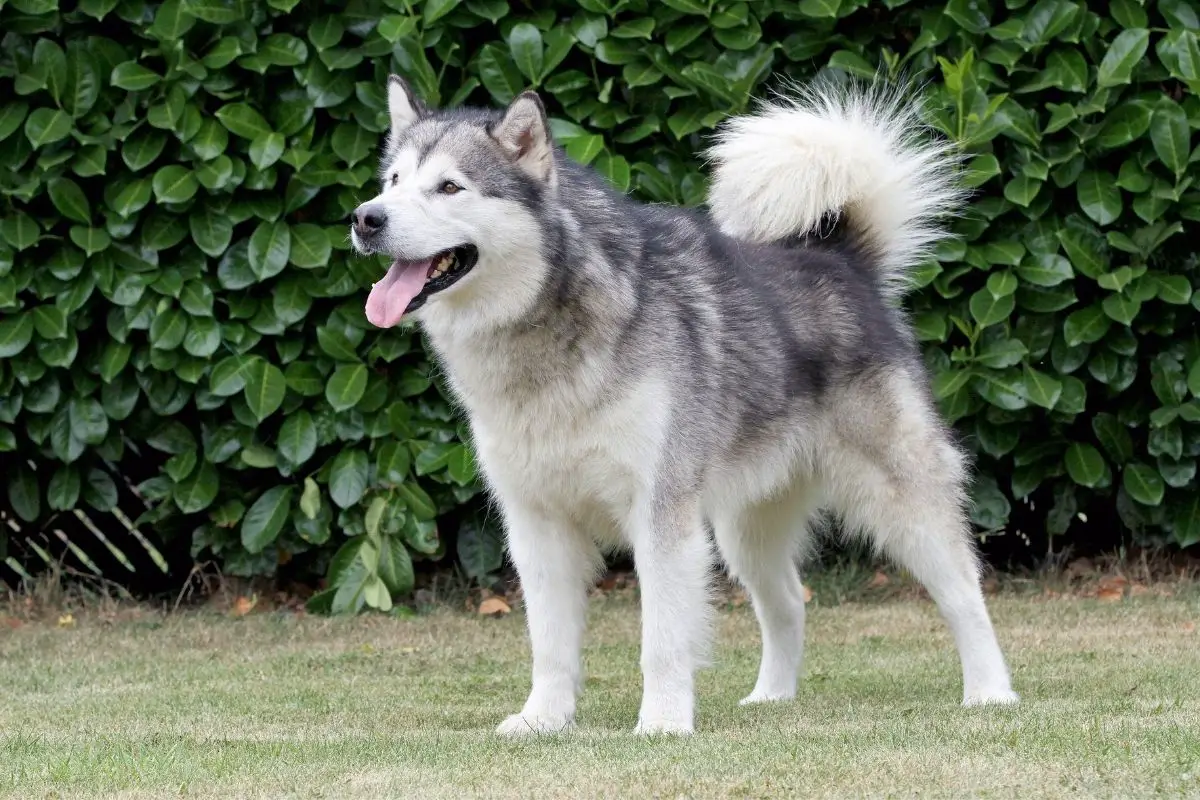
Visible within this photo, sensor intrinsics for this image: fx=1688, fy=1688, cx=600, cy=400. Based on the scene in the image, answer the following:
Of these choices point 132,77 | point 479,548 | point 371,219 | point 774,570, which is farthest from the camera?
point 479,548

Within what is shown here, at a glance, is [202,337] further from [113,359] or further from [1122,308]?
[1122,308]

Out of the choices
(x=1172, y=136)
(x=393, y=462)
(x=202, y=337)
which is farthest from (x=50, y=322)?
(x=1172, y=136)

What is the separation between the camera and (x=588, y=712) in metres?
4.85

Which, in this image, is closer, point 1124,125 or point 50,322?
point 1124,125

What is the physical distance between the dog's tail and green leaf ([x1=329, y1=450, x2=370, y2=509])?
6.24ft

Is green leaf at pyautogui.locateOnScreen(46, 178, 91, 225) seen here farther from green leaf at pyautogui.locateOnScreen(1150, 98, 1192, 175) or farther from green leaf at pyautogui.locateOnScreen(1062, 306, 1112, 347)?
green leaf at pyautogui.locateOnScreen(1150, 98, 1192, 175)

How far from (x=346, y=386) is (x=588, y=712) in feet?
6.62

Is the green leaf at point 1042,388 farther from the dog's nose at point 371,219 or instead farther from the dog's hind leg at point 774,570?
the dog's nose at point 371,219

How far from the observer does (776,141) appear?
16.7 feet

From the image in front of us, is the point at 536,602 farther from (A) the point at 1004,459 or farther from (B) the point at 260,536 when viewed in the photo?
(A) the point at 1004,459

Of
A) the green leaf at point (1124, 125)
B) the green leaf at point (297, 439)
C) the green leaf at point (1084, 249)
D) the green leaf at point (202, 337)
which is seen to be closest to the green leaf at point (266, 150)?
the green leaf at point (202, 337)

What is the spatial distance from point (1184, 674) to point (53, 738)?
3188 millimetres

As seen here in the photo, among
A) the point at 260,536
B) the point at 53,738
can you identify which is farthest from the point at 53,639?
the point at 53,738

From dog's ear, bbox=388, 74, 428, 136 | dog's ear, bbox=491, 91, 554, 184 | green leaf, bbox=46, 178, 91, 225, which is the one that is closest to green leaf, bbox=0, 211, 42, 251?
green leaf, bbox=46, 178, 91, 225
